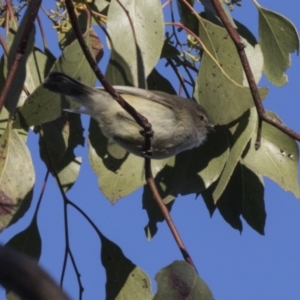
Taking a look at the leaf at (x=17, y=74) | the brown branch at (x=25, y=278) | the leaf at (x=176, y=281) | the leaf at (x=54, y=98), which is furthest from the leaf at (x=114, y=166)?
the brown branch at (x=25, y=278)

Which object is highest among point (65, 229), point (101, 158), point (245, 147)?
point (245, 147)

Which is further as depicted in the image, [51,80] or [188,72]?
[188,72]

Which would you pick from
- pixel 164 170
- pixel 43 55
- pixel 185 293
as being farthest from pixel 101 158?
pixel 185 293

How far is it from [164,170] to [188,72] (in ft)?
1.28

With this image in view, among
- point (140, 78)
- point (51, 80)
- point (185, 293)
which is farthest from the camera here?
point (140, 78)

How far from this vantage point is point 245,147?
9.87ft

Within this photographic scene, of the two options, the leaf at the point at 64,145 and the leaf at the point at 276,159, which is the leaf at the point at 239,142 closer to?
the leaf at the point at 276,159

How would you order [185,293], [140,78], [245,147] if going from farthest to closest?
[245,147] → [140,78] → [185,293]

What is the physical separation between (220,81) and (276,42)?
38cm

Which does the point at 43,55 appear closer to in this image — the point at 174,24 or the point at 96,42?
the point at 96,42

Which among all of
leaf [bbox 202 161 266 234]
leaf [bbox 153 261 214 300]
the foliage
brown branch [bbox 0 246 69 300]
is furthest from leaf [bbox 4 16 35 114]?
brown branch [bbox 0 246 69 300]

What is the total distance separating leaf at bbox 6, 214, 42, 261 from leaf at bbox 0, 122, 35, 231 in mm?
313

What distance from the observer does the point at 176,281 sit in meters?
2.27

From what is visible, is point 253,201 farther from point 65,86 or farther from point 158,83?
point 65,86
